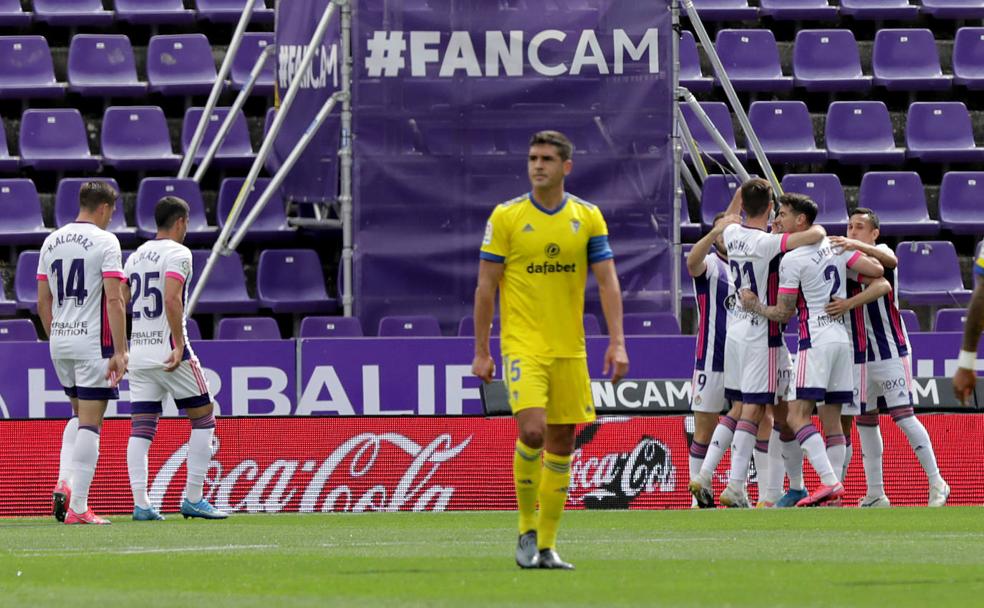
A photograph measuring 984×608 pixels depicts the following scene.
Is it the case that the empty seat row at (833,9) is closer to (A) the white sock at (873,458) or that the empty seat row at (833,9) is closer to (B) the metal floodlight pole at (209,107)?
(B) the metal floodlight pole at (209,107)

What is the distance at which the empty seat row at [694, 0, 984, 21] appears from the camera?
21.3m

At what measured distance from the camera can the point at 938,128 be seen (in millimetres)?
20391

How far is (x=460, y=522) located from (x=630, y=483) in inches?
95.2

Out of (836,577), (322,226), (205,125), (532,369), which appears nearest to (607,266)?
(532,369)

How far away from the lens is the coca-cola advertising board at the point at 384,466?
13.5 meters

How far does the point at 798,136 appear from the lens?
20.1 metres

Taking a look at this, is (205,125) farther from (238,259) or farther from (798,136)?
(798,136)

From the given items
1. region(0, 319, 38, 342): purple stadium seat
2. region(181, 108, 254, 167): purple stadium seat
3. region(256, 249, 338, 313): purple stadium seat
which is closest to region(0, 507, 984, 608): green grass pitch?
region(0, 319, 38, 342): purple stadium seat

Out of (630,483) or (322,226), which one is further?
(322,226)

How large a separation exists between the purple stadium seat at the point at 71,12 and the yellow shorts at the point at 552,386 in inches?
538

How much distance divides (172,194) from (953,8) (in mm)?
9478

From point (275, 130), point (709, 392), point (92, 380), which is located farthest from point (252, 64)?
point (92, 380)

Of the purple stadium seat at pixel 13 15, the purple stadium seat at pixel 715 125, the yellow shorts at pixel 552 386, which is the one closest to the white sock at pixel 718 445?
the yellow shorts at pixel 552 386

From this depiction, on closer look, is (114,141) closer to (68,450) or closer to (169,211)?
(169,211)
